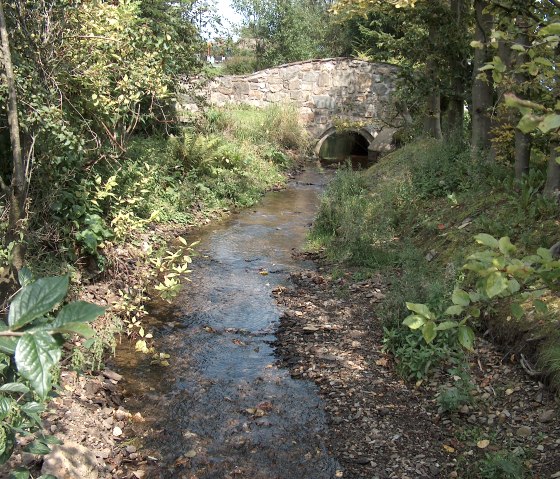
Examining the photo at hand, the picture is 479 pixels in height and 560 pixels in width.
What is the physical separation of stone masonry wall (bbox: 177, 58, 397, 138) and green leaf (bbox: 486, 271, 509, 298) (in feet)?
59.1

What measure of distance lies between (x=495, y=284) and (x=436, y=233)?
615 centimetres

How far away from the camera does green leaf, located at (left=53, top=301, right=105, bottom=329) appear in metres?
1.26

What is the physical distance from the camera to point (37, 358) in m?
1.21

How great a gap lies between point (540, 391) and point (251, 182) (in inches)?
403

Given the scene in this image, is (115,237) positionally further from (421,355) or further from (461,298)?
(461,298)

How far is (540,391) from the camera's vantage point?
14.3ft

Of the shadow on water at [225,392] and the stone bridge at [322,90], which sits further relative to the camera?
the stone bridge at [322,90]

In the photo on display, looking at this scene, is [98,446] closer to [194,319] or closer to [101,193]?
[194,319]

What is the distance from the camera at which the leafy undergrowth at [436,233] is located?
16.3 ft

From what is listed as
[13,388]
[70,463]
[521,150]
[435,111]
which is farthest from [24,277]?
[435,111]

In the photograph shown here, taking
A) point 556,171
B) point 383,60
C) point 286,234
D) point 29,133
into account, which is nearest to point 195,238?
point 286,234

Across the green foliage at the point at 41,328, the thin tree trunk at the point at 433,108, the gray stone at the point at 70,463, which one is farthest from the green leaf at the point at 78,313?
the thin tree trunk at the point at 433,108

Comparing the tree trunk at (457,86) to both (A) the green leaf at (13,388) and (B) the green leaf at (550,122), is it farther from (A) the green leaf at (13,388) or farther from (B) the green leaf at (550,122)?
(A) the green leaf at (13,388)

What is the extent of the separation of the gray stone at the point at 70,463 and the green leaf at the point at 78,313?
2.70 meters
